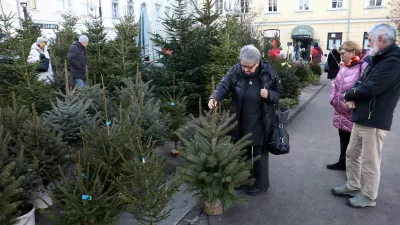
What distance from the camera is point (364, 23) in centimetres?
2812

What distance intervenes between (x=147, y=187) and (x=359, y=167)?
268cm

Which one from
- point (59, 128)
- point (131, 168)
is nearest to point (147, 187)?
point (131, 168)

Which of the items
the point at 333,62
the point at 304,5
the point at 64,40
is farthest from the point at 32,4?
the point at 304,5

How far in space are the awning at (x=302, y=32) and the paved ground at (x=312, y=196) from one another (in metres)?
25.2

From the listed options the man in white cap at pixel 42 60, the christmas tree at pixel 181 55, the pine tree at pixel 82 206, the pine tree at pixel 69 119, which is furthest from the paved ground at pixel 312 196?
the man in white cap at pixel 42 60

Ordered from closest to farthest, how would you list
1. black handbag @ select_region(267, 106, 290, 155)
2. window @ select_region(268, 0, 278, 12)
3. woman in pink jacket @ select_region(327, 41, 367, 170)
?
black handbag @ select_region(267, 106, 290, 155) < woman in pink jacket @ select_region(327, 41, 367, 170) < window @ select_region(268, 0, 278, 12)

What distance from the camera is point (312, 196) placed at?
4219mm

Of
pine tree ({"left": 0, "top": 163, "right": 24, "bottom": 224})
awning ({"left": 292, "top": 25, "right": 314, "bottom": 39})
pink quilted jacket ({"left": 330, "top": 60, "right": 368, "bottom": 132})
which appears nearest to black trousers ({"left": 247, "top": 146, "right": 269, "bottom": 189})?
pink quilted jacket ({"left": 330, "top": 60, "right": 368, "bottom": 132})

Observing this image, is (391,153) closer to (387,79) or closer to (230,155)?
(387,79)

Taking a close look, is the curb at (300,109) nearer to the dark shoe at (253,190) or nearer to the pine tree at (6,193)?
the dark shoe at (253,190)

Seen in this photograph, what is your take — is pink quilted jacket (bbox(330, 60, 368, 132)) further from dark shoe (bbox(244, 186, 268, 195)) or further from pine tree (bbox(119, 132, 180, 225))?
pine tree (bbox(119, 132, 180, 225))

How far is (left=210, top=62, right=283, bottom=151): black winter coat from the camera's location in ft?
12.5

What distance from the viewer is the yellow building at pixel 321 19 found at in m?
27.8

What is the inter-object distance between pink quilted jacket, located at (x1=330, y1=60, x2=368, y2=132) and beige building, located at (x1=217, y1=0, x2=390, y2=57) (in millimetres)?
23516
